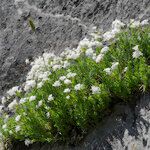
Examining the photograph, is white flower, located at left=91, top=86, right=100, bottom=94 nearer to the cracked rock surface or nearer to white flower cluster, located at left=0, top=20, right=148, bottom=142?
white flower cluster, located at left=0, top=20, right=148, bottom=142

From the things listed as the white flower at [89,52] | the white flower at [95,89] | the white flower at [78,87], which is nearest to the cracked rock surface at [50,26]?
the white flower at [95,89]

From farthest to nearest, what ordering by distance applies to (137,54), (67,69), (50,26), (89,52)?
(50,26) < (67,69) < (89,52) < (137,54)

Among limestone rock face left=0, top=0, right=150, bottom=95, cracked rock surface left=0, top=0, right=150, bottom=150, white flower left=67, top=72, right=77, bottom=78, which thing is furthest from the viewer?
limestone rock face left=0, top=0, right=150, bottom=95

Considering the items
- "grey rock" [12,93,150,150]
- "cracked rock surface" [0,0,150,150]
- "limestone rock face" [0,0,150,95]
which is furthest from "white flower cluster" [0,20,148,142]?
"limestone rock face" [0,0,150,95]

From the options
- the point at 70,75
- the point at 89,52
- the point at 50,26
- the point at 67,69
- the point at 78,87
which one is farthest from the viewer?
the point at 50,26

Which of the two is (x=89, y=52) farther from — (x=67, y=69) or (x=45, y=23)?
(x=45, y=23)

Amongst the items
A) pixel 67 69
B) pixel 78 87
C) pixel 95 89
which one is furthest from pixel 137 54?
pixel 67 69

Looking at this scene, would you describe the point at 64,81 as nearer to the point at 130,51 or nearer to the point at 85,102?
the point at 85,102

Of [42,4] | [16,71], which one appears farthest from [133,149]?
[42,4]

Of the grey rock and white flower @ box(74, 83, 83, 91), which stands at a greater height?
white flower @ box(74, 83, 83, 91)
